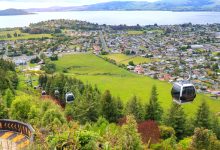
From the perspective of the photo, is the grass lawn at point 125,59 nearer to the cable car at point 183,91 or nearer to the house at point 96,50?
the house at point 96,50

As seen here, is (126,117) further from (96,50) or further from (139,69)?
(96,50)

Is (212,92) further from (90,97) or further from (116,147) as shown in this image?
(116,147)

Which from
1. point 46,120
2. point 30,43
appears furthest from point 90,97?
point 30,43

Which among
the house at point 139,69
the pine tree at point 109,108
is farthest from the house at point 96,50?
the pine tree at point 109,108

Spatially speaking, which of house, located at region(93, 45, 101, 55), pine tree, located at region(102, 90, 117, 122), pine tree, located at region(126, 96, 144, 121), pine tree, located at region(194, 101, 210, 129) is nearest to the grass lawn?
house, located at region(93, 45, 101, 55)

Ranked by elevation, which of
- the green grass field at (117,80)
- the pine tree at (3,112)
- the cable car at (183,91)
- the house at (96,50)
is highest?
the cable car at (183,91)

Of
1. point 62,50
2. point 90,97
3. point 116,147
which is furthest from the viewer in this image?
point 62,50
